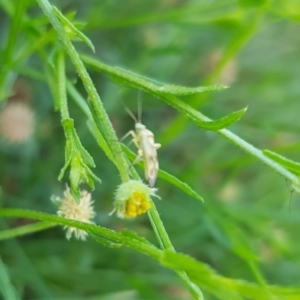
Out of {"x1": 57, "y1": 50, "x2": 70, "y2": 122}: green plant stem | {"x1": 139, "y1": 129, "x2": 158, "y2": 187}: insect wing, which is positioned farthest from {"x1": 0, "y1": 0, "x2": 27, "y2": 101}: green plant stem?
{"x1": 139, "y1": 129, "x2": 158, "y2": 187}: insect wing

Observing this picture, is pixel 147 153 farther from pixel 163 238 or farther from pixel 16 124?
pixel 16 124

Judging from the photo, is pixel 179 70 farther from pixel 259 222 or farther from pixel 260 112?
pixel 259 222

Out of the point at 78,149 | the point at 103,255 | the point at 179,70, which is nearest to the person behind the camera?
the point at 78,149

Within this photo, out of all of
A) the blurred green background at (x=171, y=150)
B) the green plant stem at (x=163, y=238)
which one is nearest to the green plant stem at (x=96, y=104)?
the green plant stem at (x=163, y=238)

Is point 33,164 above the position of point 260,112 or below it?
below

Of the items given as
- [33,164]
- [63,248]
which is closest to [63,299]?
[63,248]

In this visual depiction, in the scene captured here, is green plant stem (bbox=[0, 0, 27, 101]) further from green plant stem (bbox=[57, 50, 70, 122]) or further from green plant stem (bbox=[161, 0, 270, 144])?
green plant stem (bbox=[161, 0, 270, 144])

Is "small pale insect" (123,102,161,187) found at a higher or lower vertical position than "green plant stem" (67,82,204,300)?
higher
